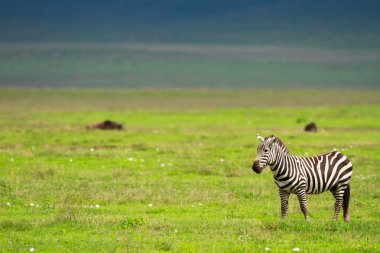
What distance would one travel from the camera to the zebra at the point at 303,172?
45.3ft

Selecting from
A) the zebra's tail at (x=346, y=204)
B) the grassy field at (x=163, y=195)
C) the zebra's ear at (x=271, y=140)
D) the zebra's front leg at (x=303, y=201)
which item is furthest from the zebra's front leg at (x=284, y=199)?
the zebra's tail at (x=346, y=204)

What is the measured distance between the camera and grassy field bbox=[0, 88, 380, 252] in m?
12.4

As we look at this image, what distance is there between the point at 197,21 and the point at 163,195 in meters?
149

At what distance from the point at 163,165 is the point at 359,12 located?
149 m

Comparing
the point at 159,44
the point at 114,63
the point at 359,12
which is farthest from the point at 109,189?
the point at 359,12

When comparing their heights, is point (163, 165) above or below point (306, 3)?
below

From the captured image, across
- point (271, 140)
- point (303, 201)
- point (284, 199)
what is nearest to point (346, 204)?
point (303, 201)

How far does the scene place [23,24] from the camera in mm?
156625

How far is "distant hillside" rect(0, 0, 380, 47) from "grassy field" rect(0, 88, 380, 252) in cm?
11666

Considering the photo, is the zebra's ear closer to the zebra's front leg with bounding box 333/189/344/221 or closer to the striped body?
the striped body

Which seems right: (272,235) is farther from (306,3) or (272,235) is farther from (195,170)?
(306,3)

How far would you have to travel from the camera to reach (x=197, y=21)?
165125 mm

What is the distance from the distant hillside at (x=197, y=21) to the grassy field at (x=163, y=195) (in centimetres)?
11666

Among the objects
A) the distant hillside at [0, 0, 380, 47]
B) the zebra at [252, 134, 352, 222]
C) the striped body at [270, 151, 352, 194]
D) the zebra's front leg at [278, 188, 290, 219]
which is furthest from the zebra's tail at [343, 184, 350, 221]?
the distant hillside at [0, 0, 380, 47]
